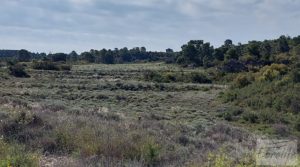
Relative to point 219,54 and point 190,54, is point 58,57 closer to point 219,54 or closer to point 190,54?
point 190,54

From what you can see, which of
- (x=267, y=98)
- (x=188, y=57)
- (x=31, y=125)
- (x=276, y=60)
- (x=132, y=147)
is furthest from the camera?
(x=188, y=57)

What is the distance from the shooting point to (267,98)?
37906 mm

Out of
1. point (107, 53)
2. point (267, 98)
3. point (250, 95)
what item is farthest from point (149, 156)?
point (107, 53)

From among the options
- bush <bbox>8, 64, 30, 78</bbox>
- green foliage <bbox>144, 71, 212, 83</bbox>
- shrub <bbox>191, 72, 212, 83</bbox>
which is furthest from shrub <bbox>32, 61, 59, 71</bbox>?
shrub <bbox>191, 72, 212, 83</bbox>

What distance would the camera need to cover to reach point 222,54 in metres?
82.7

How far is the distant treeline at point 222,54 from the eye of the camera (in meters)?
66.1

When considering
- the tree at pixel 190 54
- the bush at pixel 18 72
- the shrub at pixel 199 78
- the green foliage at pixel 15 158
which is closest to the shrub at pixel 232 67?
the shrub at pixel 199 78

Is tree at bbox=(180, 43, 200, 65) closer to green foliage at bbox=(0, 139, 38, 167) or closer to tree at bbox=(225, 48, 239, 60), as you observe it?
tree at bbox=(225, 48, 239, 60)

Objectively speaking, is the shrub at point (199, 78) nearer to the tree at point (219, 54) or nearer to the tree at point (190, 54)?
the tree at point (219, 54)

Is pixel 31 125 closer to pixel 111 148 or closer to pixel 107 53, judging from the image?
pixel 111 148

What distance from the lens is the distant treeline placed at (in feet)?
217

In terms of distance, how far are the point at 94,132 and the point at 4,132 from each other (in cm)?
203

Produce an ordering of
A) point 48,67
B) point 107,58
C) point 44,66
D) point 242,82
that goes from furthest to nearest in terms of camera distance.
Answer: point 107,58 → point 44,66 → point 48,67 → point 242,82

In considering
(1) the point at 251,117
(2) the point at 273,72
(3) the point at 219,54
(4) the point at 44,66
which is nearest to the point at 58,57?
(4) the point at 44,66
